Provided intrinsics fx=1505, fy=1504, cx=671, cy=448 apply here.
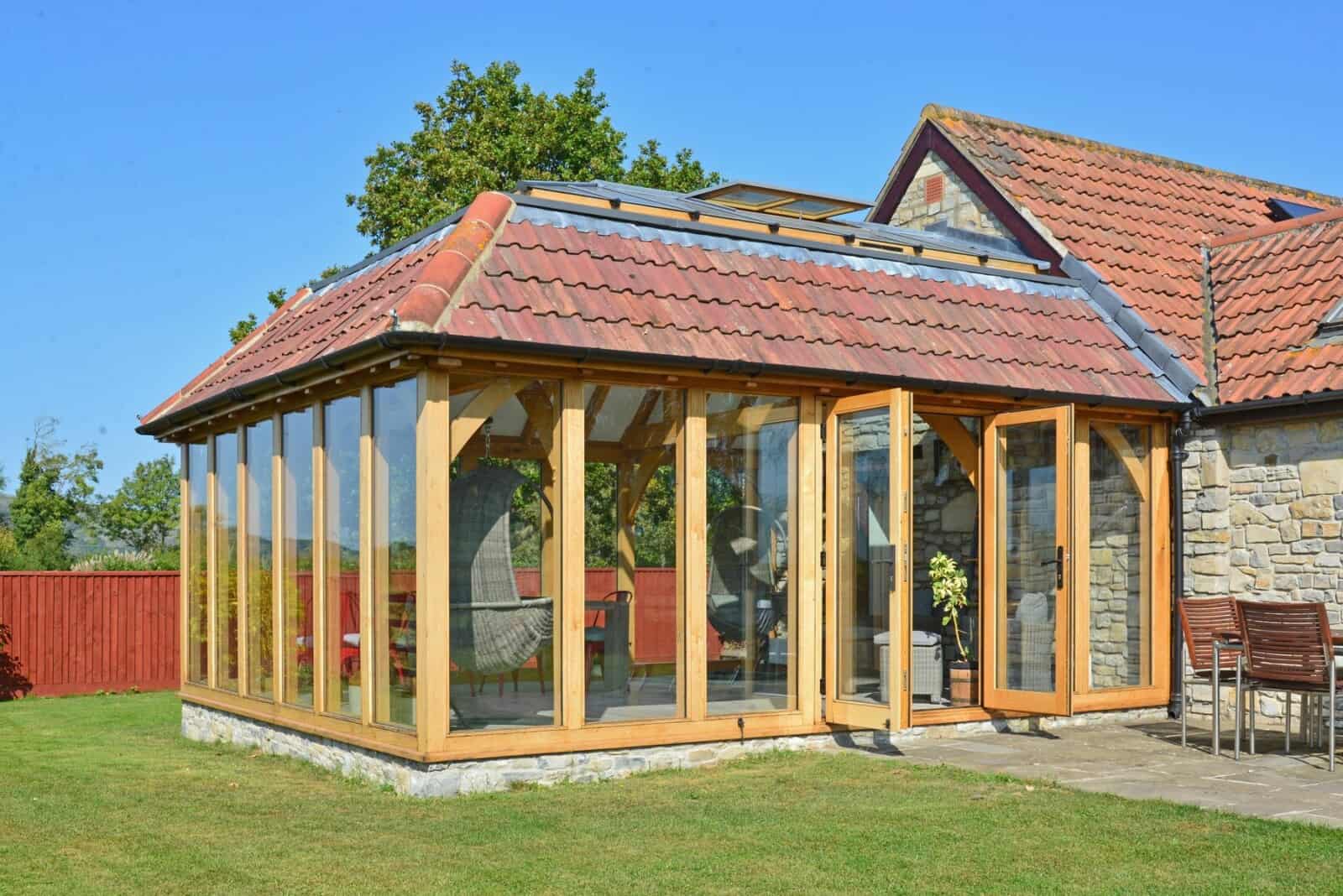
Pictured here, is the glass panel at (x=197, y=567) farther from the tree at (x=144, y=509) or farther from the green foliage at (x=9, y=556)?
the tree at (x=144, y=509)

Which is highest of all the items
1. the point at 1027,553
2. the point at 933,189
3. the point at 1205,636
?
the point at 933,189

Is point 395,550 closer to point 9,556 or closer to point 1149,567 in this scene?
point 1149,567

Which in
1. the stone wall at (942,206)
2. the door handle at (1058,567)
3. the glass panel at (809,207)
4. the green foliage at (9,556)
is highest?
the stone wall at (942,206)

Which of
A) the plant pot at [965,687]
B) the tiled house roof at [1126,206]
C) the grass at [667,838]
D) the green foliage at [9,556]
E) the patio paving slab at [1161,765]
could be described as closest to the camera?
the grass at [667,838]

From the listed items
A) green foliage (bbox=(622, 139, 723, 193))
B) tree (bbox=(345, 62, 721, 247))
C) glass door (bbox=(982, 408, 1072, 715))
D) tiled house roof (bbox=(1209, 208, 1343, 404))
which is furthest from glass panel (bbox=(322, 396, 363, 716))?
green foliage (bbox=(622, 139, 723, 193))

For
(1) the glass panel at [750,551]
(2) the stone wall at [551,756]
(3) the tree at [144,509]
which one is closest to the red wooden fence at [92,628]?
(2) the stone wall at [551,756]

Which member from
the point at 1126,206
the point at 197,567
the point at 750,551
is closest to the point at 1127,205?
the point at 1126,206

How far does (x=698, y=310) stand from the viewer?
10.2 metres

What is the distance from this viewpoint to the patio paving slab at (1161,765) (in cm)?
829

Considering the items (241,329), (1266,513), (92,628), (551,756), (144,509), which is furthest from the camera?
(144,509)

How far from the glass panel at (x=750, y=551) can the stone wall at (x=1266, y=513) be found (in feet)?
12.5

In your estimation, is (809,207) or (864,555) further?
(809,207)

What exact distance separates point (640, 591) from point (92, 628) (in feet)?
37.8

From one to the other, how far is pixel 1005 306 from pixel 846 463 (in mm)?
2659
